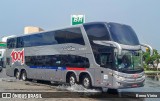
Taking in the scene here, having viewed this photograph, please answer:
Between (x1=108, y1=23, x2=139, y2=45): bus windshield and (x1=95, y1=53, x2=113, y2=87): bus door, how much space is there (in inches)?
39.4

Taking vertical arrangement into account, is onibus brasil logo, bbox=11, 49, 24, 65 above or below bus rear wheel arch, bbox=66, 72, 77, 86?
above

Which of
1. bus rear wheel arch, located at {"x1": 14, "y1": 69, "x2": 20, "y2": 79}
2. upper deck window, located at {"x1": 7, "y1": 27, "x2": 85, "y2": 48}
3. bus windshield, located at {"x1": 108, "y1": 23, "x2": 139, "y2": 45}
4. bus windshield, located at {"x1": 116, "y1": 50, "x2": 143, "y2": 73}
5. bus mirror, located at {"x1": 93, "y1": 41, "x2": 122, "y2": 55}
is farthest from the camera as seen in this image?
bus rear wheel arch, located at {"x1": 14, "y1": 69, "x2": 20, "y2": 79}

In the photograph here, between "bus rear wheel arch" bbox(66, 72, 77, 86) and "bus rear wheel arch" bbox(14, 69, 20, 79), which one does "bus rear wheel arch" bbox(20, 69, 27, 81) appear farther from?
"bus rear wheel arch" bbox(66, 72, 77, 86)

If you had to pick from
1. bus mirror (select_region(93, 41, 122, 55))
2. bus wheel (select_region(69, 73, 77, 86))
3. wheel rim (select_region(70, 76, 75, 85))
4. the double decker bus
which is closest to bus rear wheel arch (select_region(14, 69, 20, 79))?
the double decker bus

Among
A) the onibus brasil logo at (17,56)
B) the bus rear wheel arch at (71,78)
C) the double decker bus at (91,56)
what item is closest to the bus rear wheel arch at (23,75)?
the onibus brasil logo at (17,56)

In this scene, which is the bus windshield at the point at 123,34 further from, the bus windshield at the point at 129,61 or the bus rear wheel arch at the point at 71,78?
the bus rear wheel arch at the point at 71,78

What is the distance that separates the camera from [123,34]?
15891 millimetres

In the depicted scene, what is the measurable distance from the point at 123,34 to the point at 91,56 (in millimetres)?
2051

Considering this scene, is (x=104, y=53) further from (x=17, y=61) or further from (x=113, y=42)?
(x=17, y=61)

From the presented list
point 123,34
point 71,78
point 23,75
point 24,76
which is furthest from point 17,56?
point 123,34

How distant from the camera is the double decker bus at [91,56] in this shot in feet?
49.3

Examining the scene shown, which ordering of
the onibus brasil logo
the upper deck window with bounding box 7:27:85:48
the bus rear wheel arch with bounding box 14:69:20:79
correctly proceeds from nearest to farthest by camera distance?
the upper deck window with bounding box 7:27:85:48
the onibus brasil logo
the bus rear wheel arch with bounding box 14:69:20:79

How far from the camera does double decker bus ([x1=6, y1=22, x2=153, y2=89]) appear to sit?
15.0 meters

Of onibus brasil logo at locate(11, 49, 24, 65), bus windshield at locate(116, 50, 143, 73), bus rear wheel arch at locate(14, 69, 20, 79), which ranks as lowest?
bus rear wheel arch at locate(14, 69, 20, 79)
